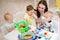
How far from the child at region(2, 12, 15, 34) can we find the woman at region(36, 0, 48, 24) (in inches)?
6.8

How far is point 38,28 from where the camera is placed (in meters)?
0.84

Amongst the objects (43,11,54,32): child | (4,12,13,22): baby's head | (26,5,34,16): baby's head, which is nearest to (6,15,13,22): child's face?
(4,12,13,22): baby's head

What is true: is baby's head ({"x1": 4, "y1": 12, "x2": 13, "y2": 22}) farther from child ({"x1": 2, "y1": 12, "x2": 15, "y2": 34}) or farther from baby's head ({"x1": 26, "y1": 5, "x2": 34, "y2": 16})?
baby's head ({"x1": 26, "y1": 5, "x2": 34, "y2": 16})

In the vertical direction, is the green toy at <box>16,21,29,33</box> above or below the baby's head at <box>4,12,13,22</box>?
below

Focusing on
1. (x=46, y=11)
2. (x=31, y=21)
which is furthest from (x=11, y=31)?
(x=46, y=11)

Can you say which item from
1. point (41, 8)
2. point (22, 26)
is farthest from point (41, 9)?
point (22, 26)

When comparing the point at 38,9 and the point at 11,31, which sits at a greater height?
the point at 38,9

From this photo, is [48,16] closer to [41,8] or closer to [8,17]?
[41,8]

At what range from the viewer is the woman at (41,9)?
831mm

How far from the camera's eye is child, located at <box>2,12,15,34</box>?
0.85m

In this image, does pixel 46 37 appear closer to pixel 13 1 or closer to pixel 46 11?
pixel 46 11

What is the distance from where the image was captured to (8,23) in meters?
0.86

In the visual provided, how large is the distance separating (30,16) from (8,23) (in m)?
0.15

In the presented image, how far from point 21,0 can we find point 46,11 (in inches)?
7.0
